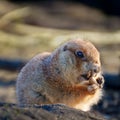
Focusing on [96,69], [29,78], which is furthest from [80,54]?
[29,78]

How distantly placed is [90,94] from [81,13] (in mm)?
13123

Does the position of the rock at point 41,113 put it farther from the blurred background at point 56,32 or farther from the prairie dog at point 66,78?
the blurred background at point 56,32

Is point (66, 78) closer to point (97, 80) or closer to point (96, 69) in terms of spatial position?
point (97, 80)

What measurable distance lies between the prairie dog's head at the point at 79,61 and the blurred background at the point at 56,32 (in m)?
3.22

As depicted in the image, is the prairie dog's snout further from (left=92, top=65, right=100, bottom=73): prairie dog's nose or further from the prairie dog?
(left=92, top=65, right=100, bottom=73): prairie dog's nose

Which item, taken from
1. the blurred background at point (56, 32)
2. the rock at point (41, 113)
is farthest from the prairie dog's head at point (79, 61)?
the blurred background at point (56, 32)

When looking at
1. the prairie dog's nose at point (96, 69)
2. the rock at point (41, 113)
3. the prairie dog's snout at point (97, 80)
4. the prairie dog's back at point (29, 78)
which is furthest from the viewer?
the prairie dog's back at point (29, 78)

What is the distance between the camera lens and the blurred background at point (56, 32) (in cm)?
1159

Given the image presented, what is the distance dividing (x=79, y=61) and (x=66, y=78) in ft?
0.84

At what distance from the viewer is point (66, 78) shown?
6.50m

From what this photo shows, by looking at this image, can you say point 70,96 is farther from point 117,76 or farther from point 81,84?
point 117,76

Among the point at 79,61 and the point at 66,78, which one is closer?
the point at 79,61

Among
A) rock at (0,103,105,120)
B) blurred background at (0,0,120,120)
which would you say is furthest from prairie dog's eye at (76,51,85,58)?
blurred background at (0,0,120,120)

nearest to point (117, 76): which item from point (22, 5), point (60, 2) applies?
point (22, 5)
